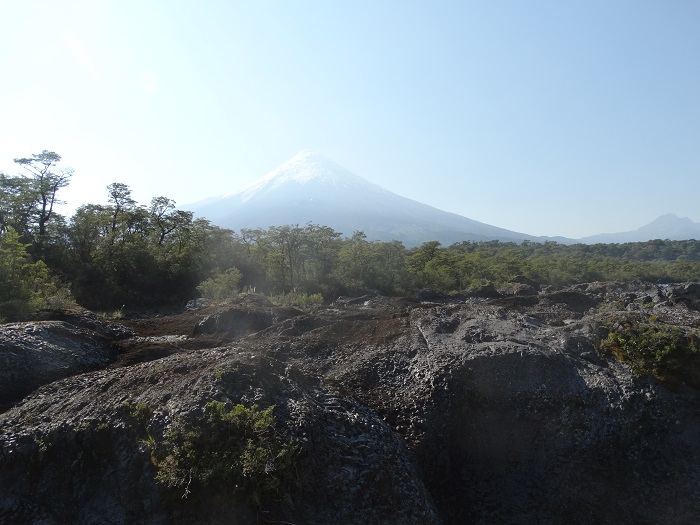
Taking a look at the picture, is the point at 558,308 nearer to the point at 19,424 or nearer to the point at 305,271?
the point at 19,424

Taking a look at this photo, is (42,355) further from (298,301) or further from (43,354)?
(298,301)

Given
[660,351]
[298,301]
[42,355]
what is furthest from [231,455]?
[298,301]

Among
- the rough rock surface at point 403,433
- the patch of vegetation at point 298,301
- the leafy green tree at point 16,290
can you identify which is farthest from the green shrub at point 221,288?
the rough rock surface at point 403,433

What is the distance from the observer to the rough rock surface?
4.87 metres

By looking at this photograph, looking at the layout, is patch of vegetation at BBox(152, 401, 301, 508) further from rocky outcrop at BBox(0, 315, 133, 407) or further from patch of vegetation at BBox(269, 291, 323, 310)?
patch of vegetation at BBox(269, 291, 323, 310)

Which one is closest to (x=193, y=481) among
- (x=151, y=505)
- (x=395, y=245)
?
(x=151, y=505)

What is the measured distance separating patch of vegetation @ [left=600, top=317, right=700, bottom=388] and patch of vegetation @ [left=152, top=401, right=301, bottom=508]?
6.37 metres

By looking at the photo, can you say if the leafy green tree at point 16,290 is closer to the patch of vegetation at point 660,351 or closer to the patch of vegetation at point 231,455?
the patch of vegetation at point 231,455

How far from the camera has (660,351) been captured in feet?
24.1

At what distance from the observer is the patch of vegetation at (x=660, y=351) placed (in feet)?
23.8

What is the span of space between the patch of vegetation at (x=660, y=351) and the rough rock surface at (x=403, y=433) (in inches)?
9.6

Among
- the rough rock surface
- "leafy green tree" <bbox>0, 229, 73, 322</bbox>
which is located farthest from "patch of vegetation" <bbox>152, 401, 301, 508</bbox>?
"leafy green tree" <bbox>0, 229, 73, 322</bbox>

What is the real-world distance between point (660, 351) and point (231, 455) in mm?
7371

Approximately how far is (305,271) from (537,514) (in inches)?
1130
